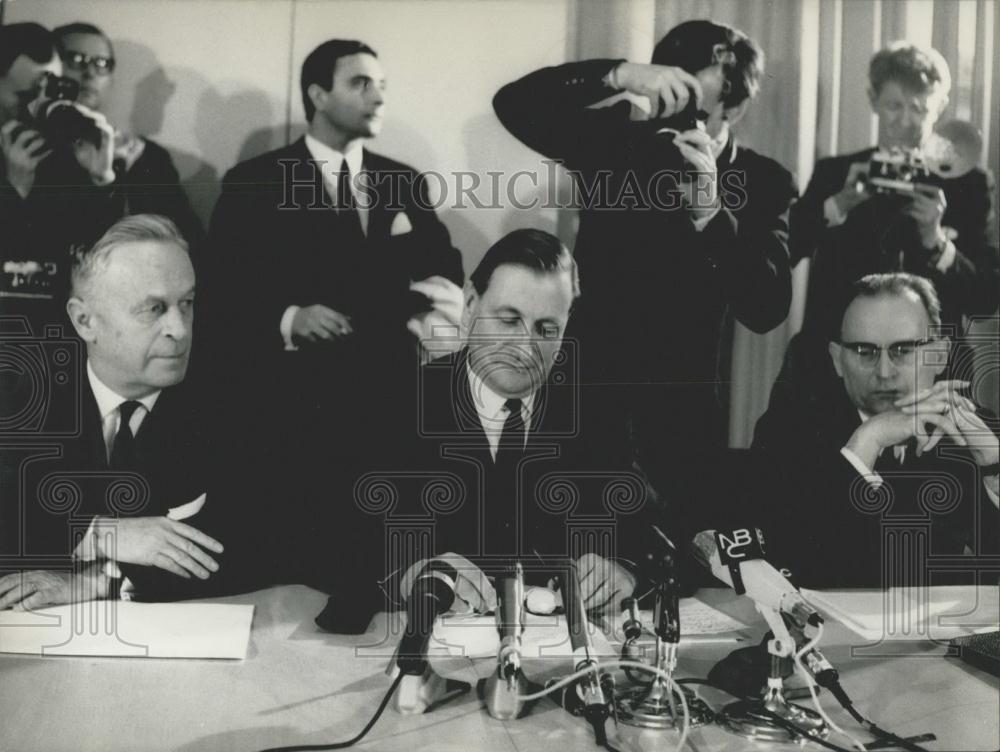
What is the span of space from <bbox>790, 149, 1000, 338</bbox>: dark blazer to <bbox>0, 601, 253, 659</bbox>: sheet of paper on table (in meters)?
1.00

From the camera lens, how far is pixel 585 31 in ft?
4.96

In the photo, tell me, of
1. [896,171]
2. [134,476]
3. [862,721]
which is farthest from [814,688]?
[134,476]

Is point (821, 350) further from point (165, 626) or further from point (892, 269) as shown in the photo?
point (165, 626)

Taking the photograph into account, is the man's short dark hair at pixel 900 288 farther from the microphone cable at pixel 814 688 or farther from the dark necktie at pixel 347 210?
the dark necktie at pixel 347 210

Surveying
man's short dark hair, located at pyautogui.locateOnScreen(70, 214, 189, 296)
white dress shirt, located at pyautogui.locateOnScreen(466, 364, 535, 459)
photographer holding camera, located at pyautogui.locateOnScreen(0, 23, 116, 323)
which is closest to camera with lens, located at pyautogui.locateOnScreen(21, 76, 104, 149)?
photographer holding camera, located at pyautogui.locateOnScreen(0, 23, 116, 323)

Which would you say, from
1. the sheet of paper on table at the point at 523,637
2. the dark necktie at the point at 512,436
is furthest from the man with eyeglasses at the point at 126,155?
the sheet of paper on table at the point at 523,637

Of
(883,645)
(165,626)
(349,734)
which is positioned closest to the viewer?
(349,734)

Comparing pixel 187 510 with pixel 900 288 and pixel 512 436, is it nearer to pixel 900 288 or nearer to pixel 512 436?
pixel 512 436

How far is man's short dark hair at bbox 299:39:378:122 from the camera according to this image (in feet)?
4.86

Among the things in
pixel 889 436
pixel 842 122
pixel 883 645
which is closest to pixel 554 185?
pixel 842 122

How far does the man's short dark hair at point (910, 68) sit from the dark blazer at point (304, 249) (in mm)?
731

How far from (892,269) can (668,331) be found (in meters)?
0.38

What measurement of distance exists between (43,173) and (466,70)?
64 cm

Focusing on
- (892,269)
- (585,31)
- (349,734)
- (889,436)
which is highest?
(585,31)
